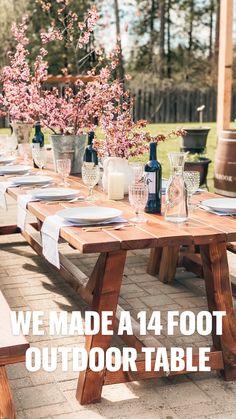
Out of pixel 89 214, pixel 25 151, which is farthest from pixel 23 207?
pixel 25 151

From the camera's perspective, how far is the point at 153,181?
288 centimetres

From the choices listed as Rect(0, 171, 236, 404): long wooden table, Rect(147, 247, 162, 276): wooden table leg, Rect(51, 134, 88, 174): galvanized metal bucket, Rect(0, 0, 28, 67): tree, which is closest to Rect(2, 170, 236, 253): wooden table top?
Rect(0, 171, 236, 404): long wooden table

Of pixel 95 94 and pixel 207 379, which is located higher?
pixel 95 94

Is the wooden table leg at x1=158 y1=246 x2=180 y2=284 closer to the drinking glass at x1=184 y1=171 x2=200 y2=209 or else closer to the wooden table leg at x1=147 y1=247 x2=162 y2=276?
the wooden table leg at x1=147 y1=247 x2=162 y2=276

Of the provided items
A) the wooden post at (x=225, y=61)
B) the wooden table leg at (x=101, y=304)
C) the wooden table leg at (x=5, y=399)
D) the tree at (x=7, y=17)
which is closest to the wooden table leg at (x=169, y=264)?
the wooden table leg at (x=101, y=304)

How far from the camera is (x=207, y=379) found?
2.80 metres

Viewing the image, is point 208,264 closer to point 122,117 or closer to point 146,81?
point 122,117

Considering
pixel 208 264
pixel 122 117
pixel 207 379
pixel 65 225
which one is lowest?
pixel 207 379

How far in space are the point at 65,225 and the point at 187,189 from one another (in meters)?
0.64

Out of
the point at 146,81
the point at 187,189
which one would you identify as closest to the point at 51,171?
the point at 187,189

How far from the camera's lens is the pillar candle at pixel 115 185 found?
3252 millimetres

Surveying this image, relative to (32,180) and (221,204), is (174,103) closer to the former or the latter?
(32,180)

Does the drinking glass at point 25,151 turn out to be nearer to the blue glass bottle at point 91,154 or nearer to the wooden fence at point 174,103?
the blue glass bottle at point 91,154

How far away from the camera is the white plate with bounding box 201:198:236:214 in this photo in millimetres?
2823
